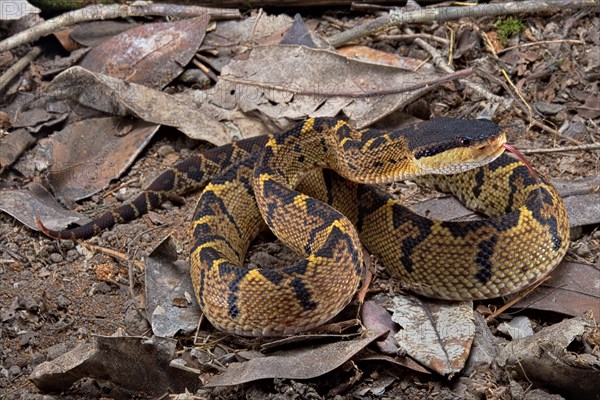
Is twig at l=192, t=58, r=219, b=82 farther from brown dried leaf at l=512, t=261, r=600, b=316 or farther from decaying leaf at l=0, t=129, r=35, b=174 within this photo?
brown dried leaf at l=512, t=261, r=600, b=316

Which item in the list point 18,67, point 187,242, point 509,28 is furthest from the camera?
point 18,67

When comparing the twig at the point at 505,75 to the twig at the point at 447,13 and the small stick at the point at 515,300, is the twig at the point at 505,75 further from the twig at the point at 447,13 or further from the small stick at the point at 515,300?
the small stick at the point at 515,300

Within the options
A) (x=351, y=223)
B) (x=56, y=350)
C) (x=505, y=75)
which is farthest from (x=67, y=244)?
(x=505, y=75)

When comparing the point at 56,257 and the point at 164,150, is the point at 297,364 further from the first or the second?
the point at 164,150

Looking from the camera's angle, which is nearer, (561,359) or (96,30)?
(561,359)

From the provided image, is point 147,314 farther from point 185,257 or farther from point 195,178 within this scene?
point 195,178

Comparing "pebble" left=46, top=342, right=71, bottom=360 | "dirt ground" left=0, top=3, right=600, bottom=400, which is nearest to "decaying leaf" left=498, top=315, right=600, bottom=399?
"dirt ground" left=0, top=3, right=600, bottom=400

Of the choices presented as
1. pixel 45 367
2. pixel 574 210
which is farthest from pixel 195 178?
pixel 574 210
